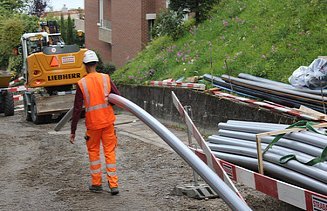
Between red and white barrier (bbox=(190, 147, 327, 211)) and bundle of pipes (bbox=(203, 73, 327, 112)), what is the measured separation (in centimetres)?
442

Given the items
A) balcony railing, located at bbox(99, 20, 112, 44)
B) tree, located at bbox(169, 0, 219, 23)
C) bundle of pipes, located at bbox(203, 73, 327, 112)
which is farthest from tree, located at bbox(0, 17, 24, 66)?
bundle of pipes, located at bbox(203, 73, 327, 112)

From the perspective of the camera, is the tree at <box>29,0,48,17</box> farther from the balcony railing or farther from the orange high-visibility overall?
the orange high-visibility overall

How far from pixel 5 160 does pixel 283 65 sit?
5873 mm

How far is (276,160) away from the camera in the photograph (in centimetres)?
611

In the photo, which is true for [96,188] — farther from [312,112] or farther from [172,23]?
[172,23]

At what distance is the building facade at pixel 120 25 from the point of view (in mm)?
30641

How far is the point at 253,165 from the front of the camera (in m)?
6.47

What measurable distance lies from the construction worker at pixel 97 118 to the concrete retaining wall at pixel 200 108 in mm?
3125

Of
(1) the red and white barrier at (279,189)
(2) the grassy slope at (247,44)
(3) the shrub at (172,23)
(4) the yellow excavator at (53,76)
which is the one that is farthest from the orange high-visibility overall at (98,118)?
(3) the shrub at (172,23)

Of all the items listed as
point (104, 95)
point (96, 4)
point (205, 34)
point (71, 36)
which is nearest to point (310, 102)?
point (104, 95)

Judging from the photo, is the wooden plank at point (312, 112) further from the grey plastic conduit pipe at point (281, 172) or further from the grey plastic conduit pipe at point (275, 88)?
the grey plastic conduit pipe at point (281, 172)

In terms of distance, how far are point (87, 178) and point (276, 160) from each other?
15.1ft

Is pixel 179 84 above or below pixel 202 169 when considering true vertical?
below

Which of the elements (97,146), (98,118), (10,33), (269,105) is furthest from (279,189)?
(10,33)
